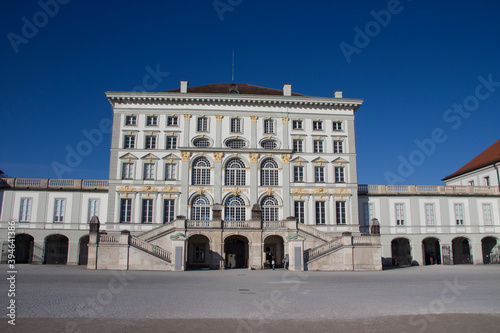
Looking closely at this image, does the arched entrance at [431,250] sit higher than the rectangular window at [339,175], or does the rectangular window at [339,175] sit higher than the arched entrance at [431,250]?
the rectangular window at [339,175]

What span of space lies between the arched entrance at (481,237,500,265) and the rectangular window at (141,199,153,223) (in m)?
37.0

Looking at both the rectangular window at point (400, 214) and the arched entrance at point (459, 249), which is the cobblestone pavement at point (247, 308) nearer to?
the rectangular window at point (400, 214)

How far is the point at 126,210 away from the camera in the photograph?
41281 mm

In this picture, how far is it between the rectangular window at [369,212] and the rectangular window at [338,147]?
6.71 meters

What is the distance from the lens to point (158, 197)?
136ft

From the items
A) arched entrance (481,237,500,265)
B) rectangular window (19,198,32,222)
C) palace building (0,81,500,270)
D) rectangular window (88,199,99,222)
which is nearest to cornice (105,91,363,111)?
palace building (0,81,500,270)

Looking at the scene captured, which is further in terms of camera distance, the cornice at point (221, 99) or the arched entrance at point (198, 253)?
the cornice at point (221, 99)

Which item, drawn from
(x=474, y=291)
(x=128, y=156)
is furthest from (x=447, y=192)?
(x=128, y=156)

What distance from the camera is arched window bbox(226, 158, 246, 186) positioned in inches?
1667

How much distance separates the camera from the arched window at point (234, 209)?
4175 cm

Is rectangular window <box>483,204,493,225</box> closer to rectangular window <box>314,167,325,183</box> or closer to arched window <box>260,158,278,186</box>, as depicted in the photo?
rectangular window <box>314,167,325,183</box>

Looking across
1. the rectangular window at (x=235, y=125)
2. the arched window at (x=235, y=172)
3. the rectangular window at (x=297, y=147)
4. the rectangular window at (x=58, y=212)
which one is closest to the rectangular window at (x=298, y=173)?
the rectangular window at (x=297, y=147)

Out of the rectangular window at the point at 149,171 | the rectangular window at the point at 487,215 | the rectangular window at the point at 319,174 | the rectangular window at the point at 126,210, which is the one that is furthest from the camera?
the rectangular window at the point at 487,215

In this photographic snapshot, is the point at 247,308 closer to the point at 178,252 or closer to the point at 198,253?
the point at 178,252
